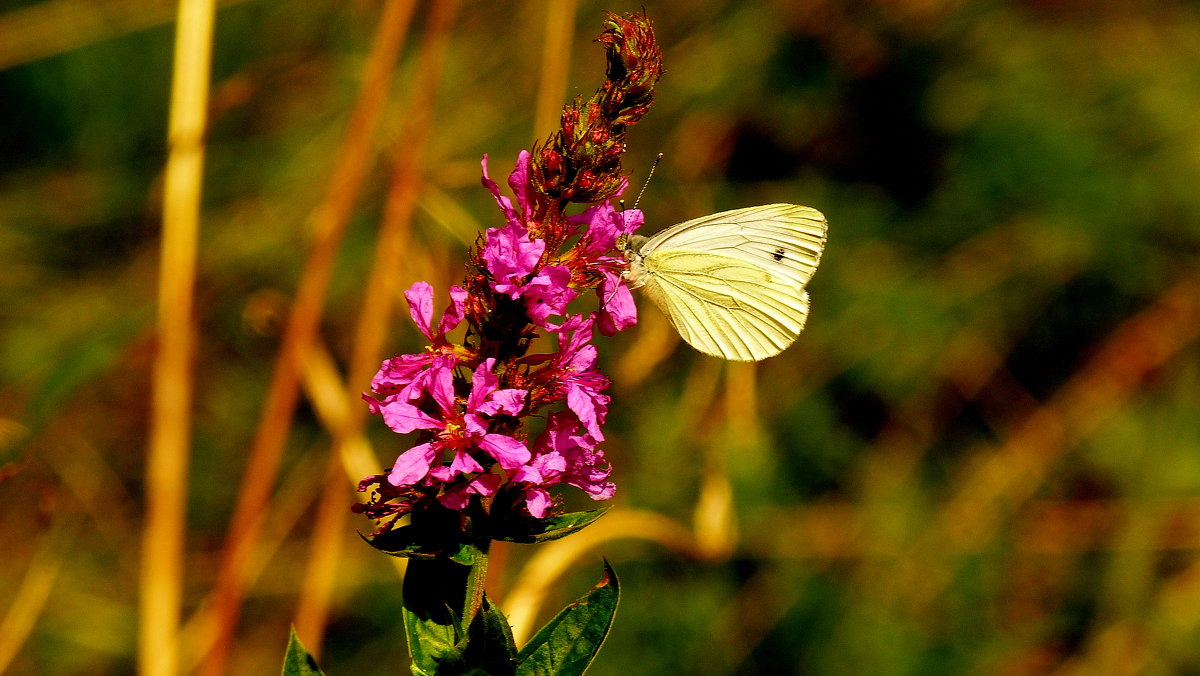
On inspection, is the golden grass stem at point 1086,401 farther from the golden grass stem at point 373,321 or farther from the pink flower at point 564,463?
the pink flower at point 564,463

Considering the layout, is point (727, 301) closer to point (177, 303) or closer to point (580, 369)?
point (580, 369)

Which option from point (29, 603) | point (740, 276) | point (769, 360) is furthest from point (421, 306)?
point (769, 360)

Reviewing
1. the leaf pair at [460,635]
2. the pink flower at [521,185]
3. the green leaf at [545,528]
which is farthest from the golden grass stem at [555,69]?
the leaf pair at [460,635]

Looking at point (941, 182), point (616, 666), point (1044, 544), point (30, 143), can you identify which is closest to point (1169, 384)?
point (1044, 544)

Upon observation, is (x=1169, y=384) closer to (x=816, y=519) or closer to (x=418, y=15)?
(x=816, y=519)

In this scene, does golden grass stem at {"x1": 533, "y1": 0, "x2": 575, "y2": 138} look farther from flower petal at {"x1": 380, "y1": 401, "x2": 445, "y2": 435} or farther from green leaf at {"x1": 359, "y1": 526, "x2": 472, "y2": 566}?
green leaf at {"x1": 359, "y1": 526, "x2": 472, "y2": 566}
